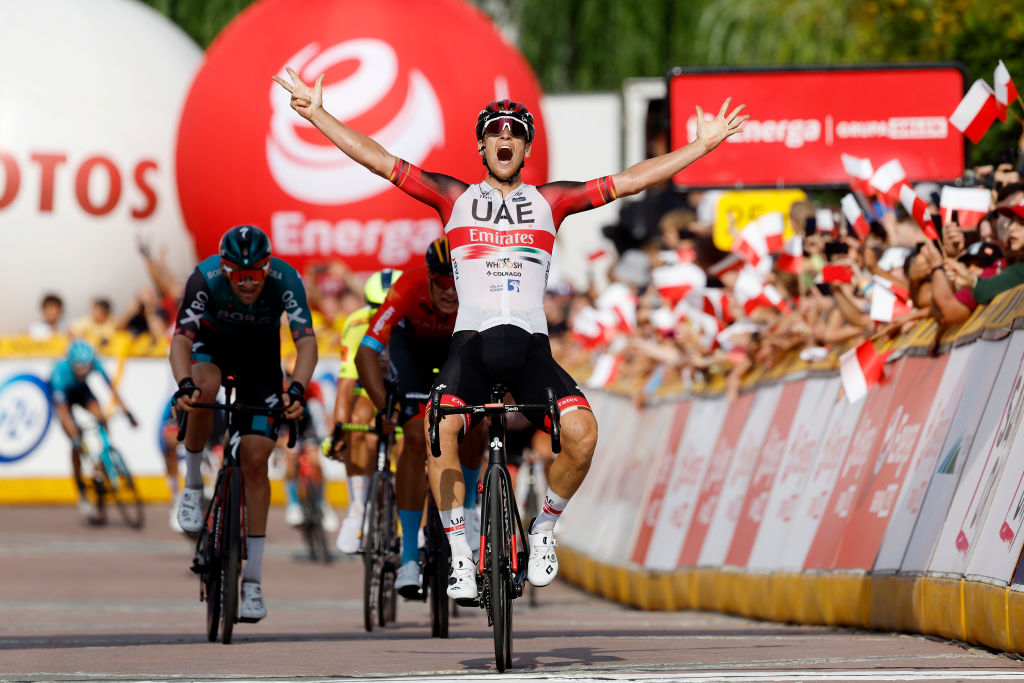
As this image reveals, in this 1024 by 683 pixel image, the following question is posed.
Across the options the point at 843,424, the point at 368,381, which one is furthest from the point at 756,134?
the point at 368,381

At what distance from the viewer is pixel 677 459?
15.8 meters

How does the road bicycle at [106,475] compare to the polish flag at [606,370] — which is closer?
the polish flag at [606,370]

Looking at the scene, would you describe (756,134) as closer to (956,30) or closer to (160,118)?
(956,30)

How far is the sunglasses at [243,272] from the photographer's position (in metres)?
10.6

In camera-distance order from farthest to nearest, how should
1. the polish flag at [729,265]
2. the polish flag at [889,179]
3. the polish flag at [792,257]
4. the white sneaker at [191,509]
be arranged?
1. the polish flag at [729,265]
2. the polish flag at [792,257]
3. the polish flag at [889,179]
4. the white sneaker at [191,509]

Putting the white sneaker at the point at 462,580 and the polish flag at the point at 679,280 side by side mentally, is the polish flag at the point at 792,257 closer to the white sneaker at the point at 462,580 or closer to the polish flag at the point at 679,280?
the polish flag at the point at 679,280

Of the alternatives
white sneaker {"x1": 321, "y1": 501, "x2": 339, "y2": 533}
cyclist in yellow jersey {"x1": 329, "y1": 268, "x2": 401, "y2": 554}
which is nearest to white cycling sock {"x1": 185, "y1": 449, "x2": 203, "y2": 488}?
cyclist in yellow jersey {"x1": 329, "y1": 268, "x2": 401, "y2": 554}

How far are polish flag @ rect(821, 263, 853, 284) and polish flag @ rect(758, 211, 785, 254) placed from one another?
279cm

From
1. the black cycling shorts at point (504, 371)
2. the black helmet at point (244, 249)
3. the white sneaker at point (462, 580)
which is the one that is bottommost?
the white sneaker at point (462, 580)

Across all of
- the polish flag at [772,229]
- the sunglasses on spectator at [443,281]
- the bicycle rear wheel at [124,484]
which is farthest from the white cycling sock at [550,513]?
the bicycle rear wheel at [124,484]

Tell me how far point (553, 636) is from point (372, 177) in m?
15.2

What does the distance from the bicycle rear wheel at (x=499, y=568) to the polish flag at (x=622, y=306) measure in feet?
38.2

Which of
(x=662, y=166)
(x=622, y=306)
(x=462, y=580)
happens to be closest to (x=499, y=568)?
(x=462, y=580)

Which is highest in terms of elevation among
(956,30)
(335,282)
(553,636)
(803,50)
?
(803,50)
